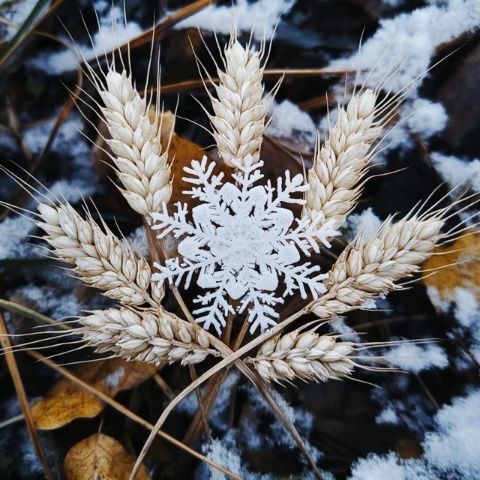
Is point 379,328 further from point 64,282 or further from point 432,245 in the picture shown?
point 64,282

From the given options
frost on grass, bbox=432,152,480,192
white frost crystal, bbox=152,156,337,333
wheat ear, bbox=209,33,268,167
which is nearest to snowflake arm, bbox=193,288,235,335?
white frost crystal, bbox=152,156,337,333

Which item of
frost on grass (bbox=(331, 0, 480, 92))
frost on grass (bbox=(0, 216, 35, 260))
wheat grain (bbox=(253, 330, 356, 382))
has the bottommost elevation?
wheat grain (bbox=(253, 330, 356, 382))

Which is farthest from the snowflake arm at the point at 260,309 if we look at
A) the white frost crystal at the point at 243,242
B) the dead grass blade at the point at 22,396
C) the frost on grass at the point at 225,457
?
the dead grass blade at the point at 22,396

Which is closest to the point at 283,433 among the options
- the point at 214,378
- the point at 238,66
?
the point at 214,378

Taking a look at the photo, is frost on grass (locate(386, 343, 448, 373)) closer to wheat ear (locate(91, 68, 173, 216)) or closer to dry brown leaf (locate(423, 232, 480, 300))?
dry brown leaf (locate(423, 232, 480, 300))

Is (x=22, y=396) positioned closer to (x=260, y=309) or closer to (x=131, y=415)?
(x=131, y=415)
